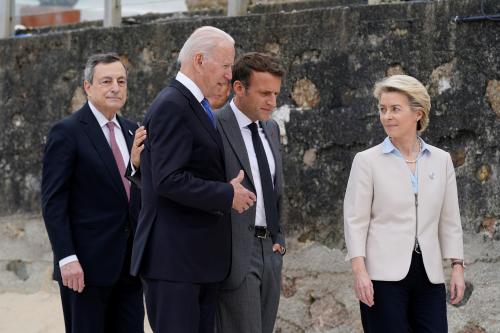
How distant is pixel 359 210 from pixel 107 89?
152 cm

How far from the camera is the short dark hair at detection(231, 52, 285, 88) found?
4.45 meters

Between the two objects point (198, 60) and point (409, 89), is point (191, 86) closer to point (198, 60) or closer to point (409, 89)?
point (198, 60)

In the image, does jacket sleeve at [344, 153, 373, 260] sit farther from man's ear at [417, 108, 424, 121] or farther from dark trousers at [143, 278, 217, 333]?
dark trousers at [143, 278, 217, 333]

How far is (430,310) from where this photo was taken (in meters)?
4.24

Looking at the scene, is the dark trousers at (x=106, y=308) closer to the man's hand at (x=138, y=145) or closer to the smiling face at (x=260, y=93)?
the man's hand at (x=138, y=145)

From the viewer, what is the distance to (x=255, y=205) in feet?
14.3

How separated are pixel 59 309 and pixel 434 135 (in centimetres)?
287

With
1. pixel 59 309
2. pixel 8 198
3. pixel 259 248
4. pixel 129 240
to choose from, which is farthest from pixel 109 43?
pixel 259 248

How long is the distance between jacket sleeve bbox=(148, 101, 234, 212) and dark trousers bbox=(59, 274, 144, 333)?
113 centimetres

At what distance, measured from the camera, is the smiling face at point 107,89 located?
497 cm

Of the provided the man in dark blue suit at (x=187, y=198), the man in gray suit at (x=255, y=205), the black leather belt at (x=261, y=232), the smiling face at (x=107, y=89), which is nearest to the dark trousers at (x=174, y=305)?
the man in dark blue suit at (x=187, y=198)

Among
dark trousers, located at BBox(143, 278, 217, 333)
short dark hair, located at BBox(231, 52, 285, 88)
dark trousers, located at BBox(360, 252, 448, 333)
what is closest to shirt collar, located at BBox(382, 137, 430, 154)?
dark trousers, located at BBox(360, 252, 448, 333)

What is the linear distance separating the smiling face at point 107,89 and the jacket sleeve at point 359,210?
1.37m

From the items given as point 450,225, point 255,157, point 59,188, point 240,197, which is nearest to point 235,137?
point 255,157
